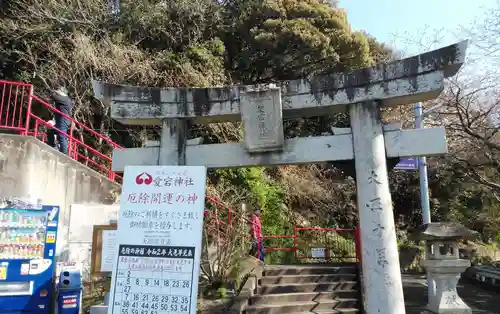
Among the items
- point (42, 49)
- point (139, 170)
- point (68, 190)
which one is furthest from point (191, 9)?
point (139, 170)

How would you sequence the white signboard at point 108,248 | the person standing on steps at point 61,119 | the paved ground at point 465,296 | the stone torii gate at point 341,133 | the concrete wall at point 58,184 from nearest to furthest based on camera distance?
the stone torii gate at point 341,133 < the white signboard at point 108,248 < the concrete wall at point 58,184 < the person standing on steps at point 61,119 < the paved ground at point 465,296

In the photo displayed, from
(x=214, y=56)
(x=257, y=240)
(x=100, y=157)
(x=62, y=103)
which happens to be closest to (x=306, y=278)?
(x=257, y=240)

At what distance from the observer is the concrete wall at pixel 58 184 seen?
8.31m

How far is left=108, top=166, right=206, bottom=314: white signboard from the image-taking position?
Answer: 12.5 feet

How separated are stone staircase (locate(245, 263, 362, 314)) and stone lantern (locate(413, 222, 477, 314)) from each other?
2.13 metres

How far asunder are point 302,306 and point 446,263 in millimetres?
3221

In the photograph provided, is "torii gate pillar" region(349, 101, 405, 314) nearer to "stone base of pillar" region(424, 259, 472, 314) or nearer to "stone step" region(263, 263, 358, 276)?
"stone base of pillar" region(424, 259, 472, 314)

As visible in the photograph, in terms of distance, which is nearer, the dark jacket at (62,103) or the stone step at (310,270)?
the dark jacket at (62,103)

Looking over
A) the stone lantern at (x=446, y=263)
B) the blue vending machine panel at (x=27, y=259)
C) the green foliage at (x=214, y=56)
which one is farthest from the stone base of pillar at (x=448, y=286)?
the blue vending machine panel at (x=27, y=259)

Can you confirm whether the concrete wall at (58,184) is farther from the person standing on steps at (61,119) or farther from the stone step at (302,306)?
the stone step at (302,306)

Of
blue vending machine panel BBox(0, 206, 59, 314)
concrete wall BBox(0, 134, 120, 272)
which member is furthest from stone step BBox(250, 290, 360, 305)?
blue vending machine panel BBox(0, 206, 59, 314)

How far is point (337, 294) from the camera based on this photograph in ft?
32.4

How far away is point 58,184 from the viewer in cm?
891

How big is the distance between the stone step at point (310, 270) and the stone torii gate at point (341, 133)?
4.39 m
